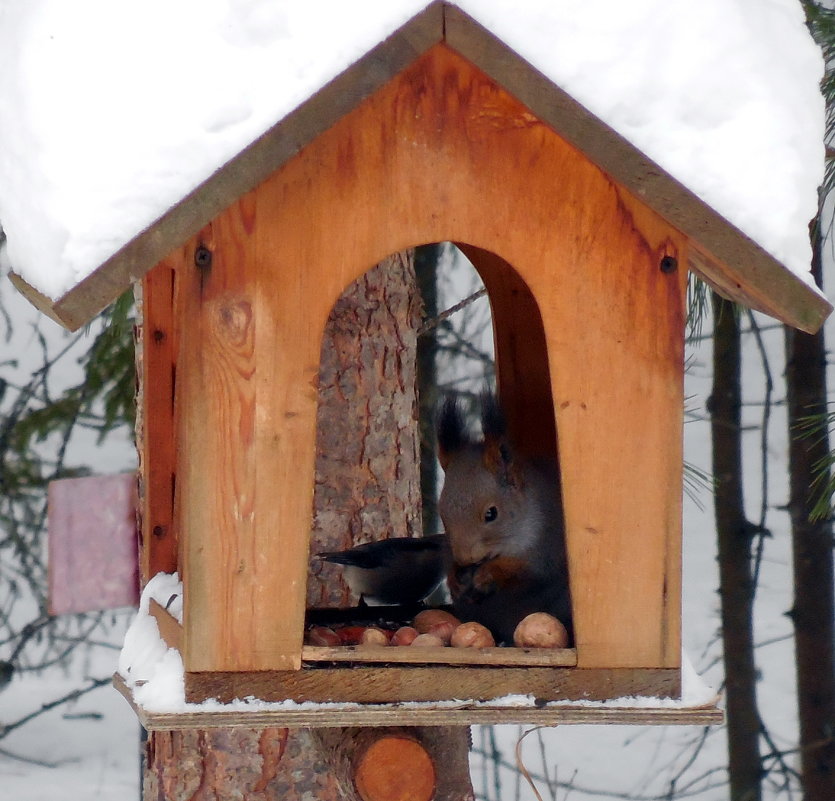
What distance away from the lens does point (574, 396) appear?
155cm

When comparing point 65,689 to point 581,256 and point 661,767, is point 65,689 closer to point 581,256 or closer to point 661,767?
point 661,767

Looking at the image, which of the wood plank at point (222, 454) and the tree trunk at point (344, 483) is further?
the tree trunk at point (344, 483)

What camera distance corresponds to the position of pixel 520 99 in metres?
1.39

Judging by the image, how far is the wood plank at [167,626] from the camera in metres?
1.64

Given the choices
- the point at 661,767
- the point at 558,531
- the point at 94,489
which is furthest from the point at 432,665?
the point at 661,767

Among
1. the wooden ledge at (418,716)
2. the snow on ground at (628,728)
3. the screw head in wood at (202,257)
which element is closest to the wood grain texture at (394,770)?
the wooden ledge at (418,716)

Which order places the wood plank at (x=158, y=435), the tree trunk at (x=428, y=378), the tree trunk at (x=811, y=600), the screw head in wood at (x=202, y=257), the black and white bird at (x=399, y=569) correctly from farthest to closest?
the tree trunk at (x=428, y=378)
the tree trunk at (x=811, y=600)
the wood plank at (x=158, y=435)
the black and white bird at (x=399, y=569)
the screw head in wood at (x=202, y=257)

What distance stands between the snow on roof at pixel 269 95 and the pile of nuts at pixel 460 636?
56 centimetres

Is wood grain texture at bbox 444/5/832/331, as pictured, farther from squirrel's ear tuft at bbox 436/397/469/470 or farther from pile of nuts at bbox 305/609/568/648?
squirrel's ear tuft at bbox 436/397/469/470

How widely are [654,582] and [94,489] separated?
1.13 meters

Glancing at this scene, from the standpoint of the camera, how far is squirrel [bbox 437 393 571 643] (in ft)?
6.14

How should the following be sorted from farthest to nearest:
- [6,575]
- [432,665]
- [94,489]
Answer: [6,575]
[94,489]
[432,665]

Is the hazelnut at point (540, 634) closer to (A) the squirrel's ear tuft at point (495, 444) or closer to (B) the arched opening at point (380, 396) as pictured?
(A) the squirrel's ear tuft at point (495, 444)

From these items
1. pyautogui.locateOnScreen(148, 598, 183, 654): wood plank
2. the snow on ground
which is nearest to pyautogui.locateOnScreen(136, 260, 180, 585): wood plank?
pyautogui.locateOnScreen(148, 598, 183, 654): wood plank
